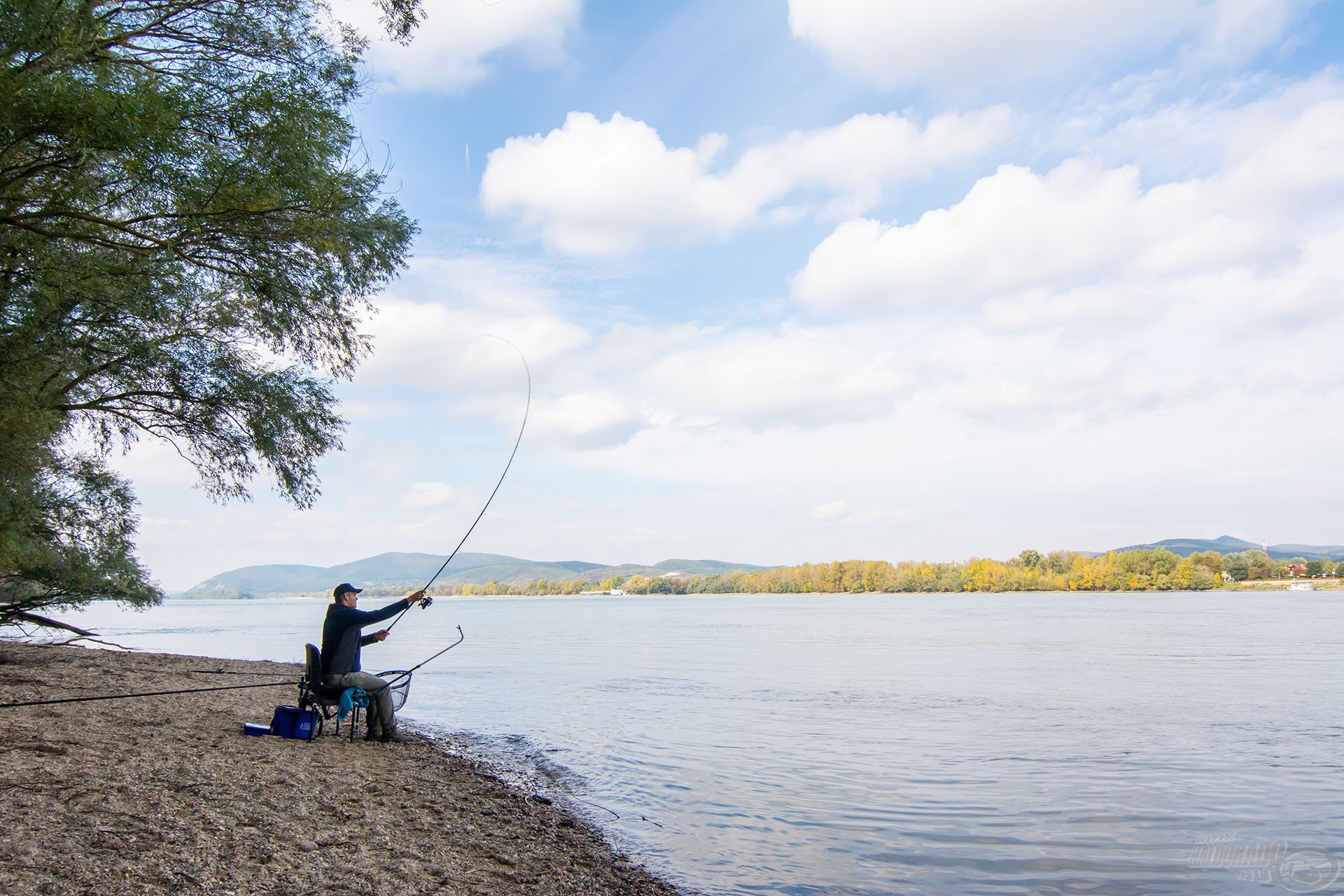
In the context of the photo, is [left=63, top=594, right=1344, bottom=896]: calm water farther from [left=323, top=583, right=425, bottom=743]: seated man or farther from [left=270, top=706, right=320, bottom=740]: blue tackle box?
[left=270, top=706, right=320, bottom=740]: blue tackle box

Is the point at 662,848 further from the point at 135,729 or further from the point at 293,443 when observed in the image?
the point at 293,443

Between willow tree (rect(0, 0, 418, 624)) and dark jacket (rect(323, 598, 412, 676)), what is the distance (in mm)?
2866

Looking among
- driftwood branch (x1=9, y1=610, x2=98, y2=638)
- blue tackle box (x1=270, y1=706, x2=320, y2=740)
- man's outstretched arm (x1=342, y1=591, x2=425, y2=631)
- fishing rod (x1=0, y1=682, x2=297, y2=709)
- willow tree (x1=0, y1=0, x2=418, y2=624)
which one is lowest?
blue tackle box (x1=270, y1=706, x2=320, y2=740)

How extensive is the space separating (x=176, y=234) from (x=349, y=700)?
5.32 meters

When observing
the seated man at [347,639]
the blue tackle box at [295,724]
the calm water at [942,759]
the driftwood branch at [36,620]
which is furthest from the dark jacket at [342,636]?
the driftwood branch at [36,620]

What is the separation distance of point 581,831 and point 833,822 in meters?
2.58

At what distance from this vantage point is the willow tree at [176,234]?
233 inches

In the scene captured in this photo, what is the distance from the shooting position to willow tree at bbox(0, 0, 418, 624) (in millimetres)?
5910

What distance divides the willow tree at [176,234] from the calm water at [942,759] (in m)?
6.10

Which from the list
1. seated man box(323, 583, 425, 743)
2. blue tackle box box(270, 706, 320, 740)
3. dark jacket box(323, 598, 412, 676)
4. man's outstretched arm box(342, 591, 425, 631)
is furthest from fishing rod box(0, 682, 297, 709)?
man's outstretched arm box(342, 591, 425, 631)

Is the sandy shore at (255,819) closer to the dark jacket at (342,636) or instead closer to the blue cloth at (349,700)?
the blue cloth at (349,700)

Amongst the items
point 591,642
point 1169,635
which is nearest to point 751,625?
point 591,642

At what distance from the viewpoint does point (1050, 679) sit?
21922mm

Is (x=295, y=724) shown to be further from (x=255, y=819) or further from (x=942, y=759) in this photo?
(x=942, y=759)
